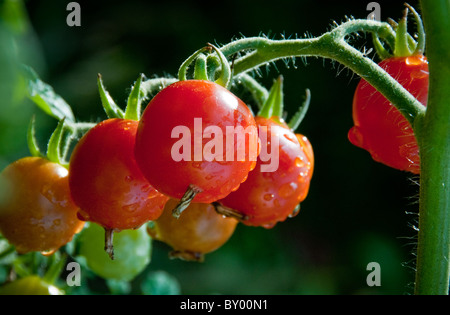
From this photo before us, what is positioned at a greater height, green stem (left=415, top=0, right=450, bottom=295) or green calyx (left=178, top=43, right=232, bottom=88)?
green calyx (left=178, top=43, right=232, bottom=88)

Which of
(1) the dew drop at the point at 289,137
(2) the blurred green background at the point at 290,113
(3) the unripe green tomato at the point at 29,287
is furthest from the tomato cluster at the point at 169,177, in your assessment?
(2) the blurred green background at the point at 290,113

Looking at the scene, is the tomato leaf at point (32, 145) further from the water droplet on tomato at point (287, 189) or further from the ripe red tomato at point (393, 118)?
the ripe red tomato at point (393, 118)

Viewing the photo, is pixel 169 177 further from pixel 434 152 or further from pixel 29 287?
pixel 29 287

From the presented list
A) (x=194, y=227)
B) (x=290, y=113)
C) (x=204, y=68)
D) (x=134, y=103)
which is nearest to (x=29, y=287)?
(x=194, y=227)

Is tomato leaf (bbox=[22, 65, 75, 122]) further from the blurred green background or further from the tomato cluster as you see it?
the blurred green background

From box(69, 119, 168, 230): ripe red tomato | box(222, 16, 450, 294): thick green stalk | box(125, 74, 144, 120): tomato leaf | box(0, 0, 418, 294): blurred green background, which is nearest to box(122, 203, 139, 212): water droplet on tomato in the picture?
box(69, 119, 168, 230): ripe red tomato
